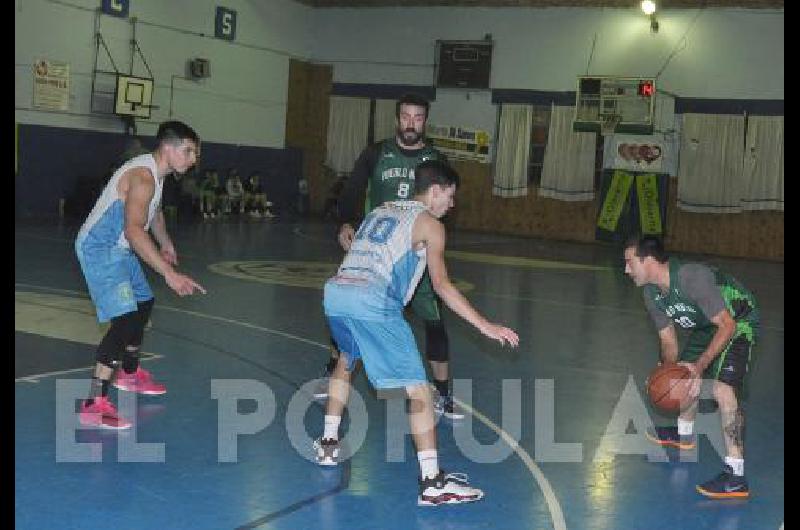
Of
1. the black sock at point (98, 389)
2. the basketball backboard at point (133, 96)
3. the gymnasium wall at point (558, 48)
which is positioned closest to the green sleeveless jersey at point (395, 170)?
the black sock at point (98, 389)

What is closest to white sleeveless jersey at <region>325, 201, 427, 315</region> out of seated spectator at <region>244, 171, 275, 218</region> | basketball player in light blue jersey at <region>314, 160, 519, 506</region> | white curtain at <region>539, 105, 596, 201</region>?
basketball player in light blue jersey at <region>314, 160, 519, 506</region>

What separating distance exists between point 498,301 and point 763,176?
1283 cm

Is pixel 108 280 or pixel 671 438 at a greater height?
pixel 108 280

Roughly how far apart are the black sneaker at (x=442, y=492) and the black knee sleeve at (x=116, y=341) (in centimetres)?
228

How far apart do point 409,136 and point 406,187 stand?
36 centimetres

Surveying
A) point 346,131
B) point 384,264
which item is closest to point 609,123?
point 346,131

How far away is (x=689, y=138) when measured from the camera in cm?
2458

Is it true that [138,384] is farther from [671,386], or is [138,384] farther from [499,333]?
[671,386]

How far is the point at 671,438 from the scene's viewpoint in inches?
263

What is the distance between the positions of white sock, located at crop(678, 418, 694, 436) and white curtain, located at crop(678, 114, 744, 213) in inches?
728

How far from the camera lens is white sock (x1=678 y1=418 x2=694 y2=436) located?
668cm

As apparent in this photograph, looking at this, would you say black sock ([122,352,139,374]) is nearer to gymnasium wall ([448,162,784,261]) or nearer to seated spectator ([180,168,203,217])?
seated spectator ([180,168,203,217])

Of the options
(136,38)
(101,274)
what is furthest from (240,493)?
(136,38)

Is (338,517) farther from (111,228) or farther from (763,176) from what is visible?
(763,176)
